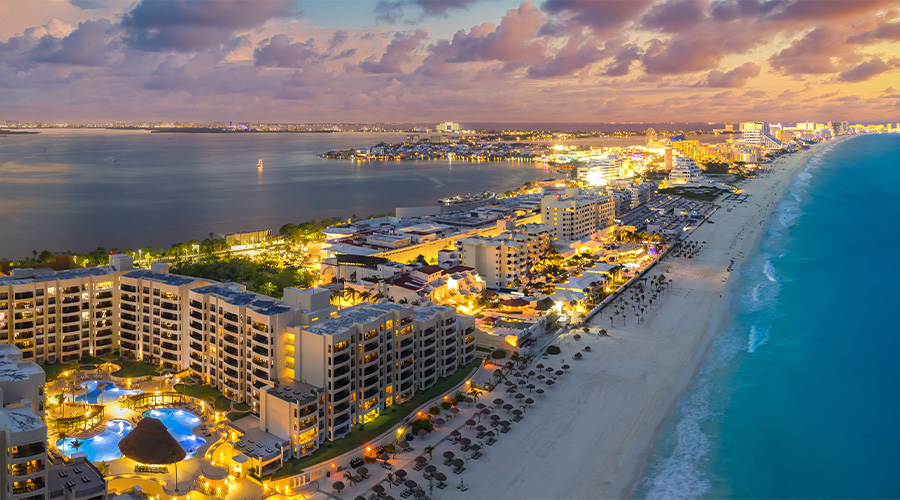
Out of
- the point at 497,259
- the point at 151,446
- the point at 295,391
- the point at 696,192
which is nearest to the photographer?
the point at 151,446

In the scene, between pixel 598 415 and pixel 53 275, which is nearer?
pixel 598 415

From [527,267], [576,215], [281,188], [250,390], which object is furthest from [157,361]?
[281,188]

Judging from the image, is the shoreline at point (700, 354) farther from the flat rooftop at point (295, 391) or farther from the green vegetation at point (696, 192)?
the green vegetation at point (696, 192)

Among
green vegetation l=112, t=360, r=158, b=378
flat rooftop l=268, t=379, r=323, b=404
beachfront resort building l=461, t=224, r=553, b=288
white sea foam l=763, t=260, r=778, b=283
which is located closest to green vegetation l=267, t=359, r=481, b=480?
flat rooftop l=268, t=379, r=323, b=404

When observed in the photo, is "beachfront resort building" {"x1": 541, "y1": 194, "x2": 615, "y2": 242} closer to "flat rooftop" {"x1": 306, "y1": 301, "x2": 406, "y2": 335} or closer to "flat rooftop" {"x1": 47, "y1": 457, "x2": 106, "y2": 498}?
"flat rooftop" {"x1": 306, "y1": 301, "x2": 406, "y2": 335}

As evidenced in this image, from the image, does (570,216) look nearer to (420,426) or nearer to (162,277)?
(162,277)

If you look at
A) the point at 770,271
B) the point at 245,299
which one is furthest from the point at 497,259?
the point at 770,271
